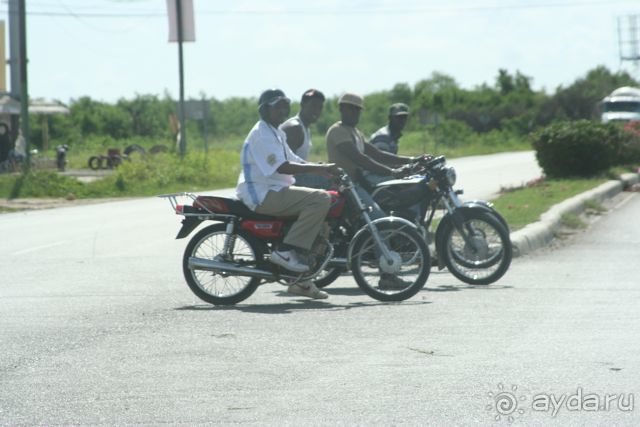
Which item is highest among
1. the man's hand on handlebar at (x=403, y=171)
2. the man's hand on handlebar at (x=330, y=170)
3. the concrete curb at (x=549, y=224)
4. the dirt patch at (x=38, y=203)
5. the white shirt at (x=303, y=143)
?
the white shirt at (x=303, y=143)

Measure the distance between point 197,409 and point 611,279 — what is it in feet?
21.4

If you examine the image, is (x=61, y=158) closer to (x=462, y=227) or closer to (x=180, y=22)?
(x=180, y=22)

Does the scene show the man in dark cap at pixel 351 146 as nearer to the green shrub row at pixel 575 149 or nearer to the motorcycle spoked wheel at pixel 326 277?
the motorcycle spoked wheel at pixel 326 277

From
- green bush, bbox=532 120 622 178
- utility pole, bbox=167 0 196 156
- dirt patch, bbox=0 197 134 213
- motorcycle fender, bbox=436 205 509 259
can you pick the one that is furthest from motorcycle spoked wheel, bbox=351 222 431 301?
utility pole, bbox=167 0 196 156

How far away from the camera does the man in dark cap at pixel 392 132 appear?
13078mm

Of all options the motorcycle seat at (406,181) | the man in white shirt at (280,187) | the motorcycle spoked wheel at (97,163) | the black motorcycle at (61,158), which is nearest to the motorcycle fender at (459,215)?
the motorcycle seat at (406,181)

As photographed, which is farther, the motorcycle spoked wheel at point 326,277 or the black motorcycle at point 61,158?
the black motorcycle at point 61,158

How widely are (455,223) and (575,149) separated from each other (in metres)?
16.3

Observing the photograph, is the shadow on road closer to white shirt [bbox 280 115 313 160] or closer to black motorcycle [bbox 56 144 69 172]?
white shirt [bbox 280 115 313 160]

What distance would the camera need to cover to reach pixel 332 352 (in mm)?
7938

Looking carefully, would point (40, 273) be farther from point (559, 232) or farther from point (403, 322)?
point (559, 232)

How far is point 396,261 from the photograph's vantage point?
1047 centimetres

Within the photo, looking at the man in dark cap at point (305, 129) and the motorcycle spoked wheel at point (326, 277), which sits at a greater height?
the man in dark cap at point (305, 129)

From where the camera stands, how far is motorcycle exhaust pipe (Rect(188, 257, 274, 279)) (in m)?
10.4
